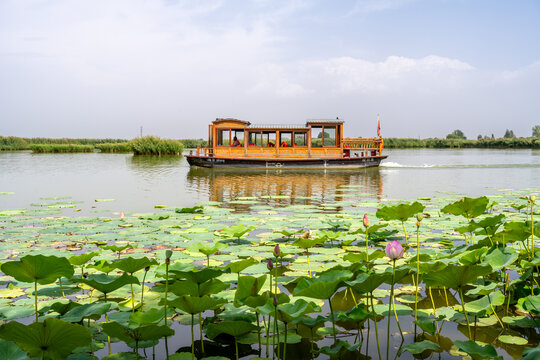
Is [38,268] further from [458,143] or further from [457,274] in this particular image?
[458,143]

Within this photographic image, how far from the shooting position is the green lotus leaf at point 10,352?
4.25ft

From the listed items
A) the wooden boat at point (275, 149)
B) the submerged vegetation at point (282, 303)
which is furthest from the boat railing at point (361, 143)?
the submerged vegetation at point (282, 303)

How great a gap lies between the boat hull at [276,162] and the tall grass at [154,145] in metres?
13.1

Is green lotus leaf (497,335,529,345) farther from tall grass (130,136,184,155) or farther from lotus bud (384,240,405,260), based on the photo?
tall grass (130,136,184,155)

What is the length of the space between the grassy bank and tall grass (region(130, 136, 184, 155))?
3819 centimetres

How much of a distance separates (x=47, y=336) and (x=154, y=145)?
3085 cm

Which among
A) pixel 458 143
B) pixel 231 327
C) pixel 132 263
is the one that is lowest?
pixel 231 327

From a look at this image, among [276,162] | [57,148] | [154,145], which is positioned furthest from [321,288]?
[57,148]

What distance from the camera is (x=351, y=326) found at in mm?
2182

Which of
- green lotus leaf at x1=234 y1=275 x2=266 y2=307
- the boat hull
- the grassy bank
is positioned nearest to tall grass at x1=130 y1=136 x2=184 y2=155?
the boat hull

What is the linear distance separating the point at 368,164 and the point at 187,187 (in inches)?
426

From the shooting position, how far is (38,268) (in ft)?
5.44

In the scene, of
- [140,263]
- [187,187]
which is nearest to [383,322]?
[140,263]

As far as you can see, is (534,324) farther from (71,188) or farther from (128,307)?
(71,188)
